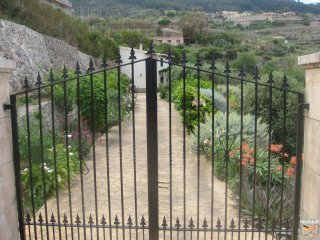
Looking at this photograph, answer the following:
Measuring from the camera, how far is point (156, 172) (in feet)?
12.0

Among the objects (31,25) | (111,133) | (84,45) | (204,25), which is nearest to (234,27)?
(204,25)

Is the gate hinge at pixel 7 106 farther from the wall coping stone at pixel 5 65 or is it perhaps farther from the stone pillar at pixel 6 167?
the wall coping stone at pixel 5 65

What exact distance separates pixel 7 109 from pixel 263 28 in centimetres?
7422

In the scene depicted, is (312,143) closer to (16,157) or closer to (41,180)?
(16,157)

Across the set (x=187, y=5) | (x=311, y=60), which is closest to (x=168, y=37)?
(x=187, y=5)

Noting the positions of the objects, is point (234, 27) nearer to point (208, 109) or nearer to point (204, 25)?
point (204, 25)

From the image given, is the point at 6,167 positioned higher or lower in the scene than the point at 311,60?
lower

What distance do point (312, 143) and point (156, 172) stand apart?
5.04ft

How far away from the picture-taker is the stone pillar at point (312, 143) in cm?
317

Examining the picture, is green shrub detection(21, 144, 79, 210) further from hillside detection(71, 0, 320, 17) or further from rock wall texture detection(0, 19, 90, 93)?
hillside detection(71, 0, 320, 17)

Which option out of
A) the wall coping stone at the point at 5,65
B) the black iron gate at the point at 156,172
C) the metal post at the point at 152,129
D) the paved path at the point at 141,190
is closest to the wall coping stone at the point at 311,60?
the black iron gate at the point at 156,172

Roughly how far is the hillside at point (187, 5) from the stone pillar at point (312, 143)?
7590 centimetres

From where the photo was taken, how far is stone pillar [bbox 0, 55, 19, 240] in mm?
3432

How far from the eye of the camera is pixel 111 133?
1123cm
